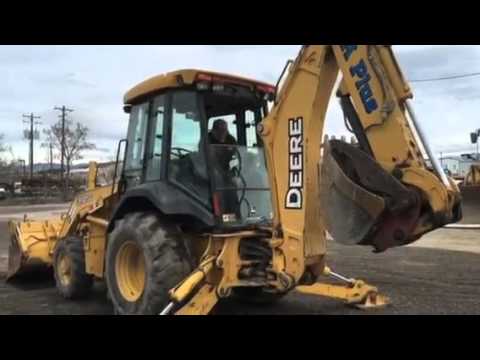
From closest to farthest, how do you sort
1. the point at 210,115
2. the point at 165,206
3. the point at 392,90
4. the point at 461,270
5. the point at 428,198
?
the point at 428,198 → the point at 392,90 → the point at 165,206 → the point at 210,115 → the point at 461,270

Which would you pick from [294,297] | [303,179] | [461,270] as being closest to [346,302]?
[294,297]

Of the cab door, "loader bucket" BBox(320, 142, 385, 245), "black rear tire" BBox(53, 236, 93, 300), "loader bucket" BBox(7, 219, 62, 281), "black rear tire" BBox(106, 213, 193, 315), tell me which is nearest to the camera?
"loader bucket" BBox(320, 142, 385, 245)

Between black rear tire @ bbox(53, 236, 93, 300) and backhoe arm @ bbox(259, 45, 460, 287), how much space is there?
3.45 meters

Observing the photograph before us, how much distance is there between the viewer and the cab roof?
585cm

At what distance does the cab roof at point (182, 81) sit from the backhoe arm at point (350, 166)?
862 millimetres

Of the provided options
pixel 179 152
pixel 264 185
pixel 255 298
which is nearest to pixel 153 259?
pixel 179 152

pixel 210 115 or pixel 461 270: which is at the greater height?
pixel 210 115

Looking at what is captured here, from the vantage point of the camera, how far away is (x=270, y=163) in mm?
5422

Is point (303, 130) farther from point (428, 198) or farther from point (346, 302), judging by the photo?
point (346, 302)

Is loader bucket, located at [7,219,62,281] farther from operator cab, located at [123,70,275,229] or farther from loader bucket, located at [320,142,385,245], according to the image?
loader bucket, located at [320,142,385,245]

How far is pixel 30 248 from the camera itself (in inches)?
348

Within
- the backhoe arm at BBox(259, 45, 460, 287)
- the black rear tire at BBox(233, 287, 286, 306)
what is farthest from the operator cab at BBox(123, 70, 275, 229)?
the black rear tire at BBox(233, 287, 286, 306)

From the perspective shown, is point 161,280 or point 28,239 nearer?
point 161,280

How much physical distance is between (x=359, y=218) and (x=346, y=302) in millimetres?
2549
